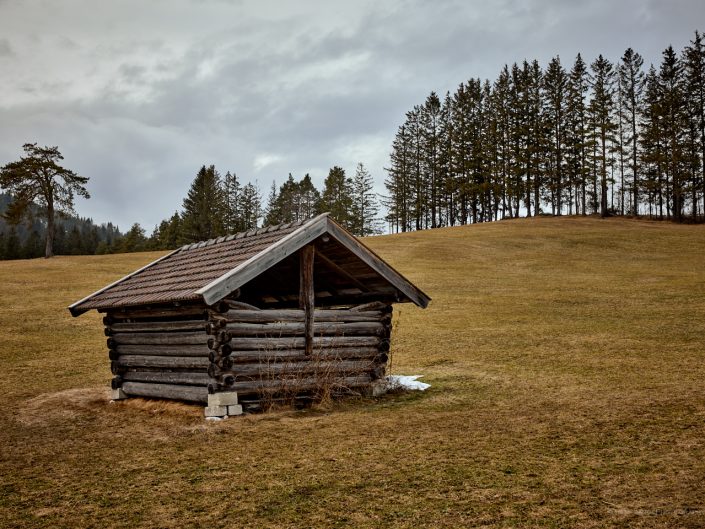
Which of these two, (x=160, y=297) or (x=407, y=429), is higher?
(x=160, y=297)

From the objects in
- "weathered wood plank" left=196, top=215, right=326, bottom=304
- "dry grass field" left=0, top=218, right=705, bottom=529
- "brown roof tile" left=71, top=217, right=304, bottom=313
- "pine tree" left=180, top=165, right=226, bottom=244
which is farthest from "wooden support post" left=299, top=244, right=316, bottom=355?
"pine tree" left=180, top=165, right=226, bottom=244

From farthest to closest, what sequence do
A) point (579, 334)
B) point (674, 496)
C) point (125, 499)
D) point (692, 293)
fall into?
1. point (692, 293)
2. point (579, 334)
3. point (125, 499)
4. point (674, 496)

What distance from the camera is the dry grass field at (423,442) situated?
20.3 ft

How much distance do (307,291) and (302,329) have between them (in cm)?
78

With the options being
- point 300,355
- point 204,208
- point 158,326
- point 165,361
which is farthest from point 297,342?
point 204,208

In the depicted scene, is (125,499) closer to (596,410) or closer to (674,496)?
(674,496)

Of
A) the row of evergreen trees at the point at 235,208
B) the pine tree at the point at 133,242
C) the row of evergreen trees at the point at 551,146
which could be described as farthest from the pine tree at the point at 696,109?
→ the pine tree at the point at 133,242

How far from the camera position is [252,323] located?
Result: 1198 cm

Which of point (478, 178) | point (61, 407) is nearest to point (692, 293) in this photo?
point (61, 407)

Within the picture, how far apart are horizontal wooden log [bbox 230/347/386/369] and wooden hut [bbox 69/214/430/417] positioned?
0.8 inches

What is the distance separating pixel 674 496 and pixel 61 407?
39.0 feet

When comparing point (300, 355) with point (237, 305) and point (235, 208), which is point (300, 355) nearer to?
point (237, 305)

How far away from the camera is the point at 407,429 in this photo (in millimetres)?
9836

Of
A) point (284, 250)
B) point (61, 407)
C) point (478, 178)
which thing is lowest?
point (61, 407)
